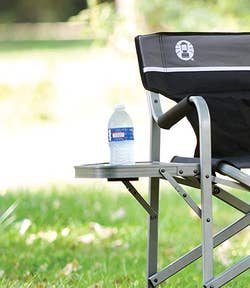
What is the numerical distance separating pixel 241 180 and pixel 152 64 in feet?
2.18

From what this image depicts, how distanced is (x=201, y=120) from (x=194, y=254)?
1.99 feet

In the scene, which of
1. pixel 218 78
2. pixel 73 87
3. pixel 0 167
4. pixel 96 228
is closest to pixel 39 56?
pixel 73 87

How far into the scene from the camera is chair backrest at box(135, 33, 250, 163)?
13.4 ft

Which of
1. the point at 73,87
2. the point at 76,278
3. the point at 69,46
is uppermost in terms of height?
the point at 69,46

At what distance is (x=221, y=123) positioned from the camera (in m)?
4.13

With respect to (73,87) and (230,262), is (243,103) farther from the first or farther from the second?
(73,87)

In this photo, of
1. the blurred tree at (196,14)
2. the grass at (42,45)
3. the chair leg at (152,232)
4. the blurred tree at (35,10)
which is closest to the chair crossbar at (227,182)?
the chair leg at (152,232)

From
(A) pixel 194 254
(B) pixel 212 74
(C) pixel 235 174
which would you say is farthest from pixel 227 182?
(B) pixel 212 74

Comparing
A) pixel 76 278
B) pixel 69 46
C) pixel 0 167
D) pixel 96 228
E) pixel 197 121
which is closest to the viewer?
pixel 197 121

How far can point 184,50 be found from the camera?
4215mm

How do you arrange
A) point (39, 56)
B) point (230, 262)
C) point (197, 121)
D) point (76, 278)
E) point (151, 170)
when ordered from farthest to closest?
point (39, 56) < point (230, 262) < point (76, 278) < point (197, 121) < point (151, 170)

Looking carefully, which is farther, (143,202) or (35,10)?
(35,10)

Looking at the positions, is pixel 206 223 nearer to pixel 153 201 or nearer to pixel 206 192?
pixel 206 192

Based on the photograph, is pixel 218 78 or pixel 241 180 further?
pixel 218 78
